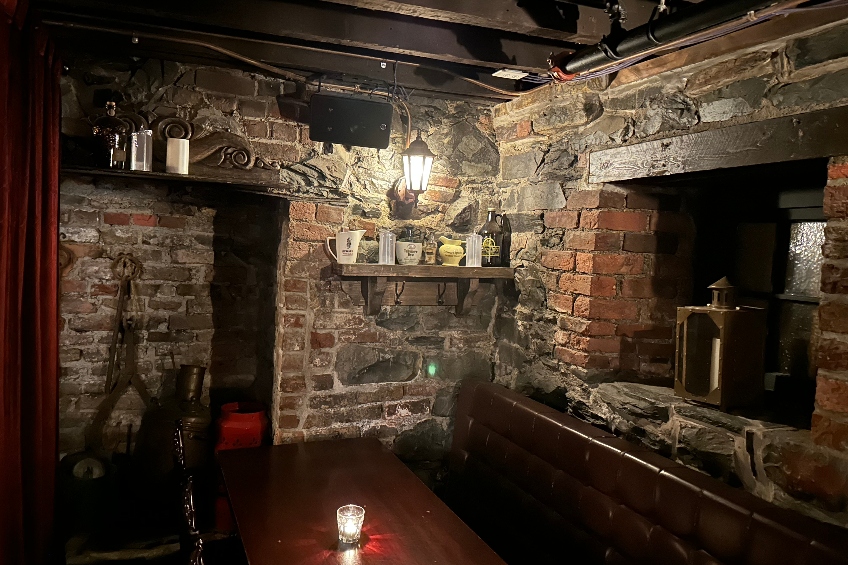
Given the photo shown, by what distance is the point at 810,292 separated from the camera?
2.14 metres

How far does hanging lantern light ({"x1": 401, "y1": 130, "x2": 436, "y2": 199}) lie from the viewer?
2686mm

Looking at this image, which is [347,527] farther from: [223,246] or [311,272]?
[223,246]

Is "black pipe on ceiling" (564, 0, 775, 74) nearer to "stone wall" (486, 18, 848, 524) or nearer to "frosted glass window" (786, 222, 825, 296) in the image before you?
"stone wall" (486, 18, 848, 524)

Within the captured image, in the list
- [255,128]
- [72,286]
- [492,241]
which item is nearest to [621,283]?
[492,241]

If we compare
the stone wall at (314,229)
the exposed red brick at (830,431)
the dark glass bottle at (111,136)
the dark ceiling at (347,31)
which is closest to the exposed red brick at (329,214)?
the stone wall at (314,229)

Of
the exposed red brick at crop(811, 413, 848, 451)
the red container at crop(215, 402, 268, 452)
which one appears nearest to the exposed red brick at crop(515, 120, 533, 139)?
the exposed red brick at crop(811, 413, 848, 451)

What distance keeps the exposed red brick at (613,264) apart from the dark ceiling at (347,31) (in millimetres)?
804

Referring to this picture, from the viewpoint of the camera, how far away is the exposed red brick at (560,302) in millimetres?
2570

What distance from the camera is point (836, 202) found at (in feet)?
5.31

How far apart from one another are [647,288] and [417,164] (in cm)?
113

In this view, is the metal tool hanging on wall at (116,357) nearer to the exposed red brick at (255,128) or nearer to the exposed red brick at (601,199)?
the exposed red brick at (255,128)

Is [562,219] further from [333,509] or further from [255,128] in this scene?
[333,509]

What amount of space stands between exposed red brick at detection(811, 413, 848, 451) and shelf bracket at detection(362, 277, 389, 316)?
174 cm

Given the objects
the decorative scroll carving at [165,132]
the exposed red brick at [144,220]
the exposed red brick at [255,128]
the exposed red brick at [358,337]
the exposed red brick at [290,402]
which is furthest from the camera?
the exposed red brick at [144,220]
